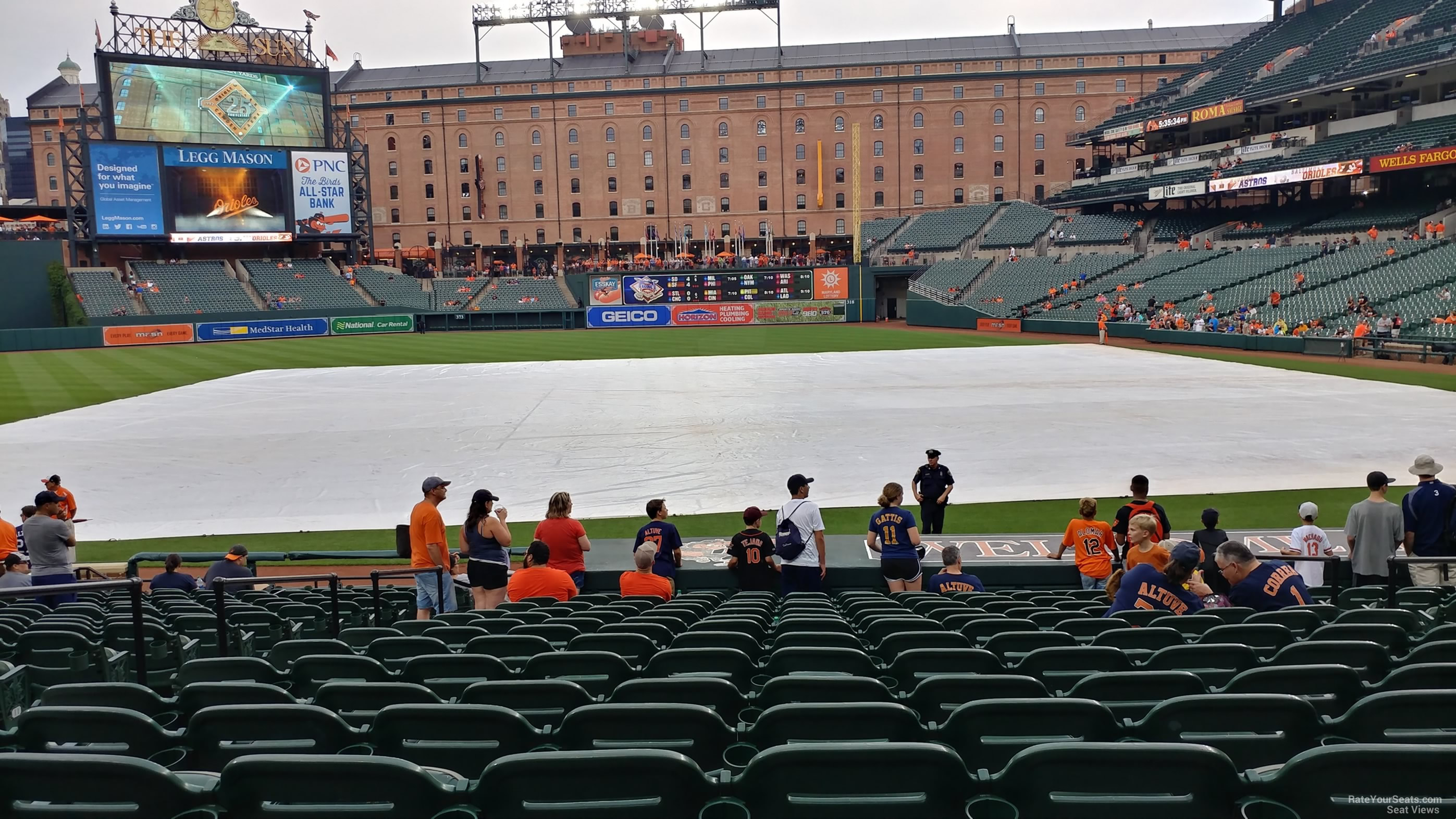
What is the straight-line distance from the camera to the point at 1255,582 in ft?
25.5

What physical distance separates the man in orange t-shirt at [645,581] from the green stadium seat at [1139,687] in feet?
19.0

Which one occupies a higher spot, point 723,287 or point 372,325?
point 723,287

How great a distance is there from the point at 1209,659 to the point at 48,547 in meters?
12.8

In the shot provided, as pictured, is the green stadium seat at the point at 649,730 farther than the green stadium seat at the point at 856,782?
Yes

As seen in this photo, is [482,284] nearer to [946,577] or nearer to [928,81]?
[928,81]

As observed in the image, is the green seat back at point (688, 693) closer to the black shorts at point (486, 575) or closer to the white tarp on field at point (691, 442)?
the black shorts at point (486, 575)

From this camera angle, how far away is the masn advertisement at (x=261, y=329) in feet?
226

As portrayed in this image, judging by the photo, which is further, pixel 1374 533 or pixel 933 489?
pixel 933 489

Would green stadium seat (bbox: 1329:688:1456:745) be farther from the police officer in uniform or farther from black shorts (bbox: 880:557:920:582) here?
the police officer in uniform

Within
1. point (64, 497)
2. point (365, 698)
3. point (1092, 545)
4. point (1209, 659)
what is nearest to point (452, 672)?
point (365, 698)

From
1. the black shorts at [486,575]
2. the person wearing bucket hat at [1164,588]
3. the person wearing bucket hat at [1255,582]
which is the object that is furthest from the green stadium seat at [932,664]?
the black shorts at [486,575]

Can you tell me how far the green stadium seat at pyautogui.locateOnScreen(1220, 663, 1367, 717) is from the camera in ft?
13.0

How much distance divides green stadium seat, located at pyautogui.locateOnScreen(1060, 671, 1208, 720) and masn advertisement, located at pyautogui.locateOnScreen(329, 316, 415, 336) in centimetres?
7659

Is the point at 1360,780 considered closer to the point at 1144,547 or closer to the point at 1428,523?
the point at 1144,547
